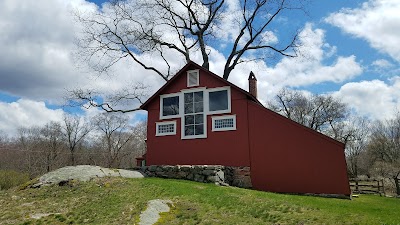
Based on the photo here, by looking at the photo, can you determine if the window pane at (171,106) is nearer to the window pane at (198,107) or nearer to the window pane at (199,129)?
the window pane at (198,107)

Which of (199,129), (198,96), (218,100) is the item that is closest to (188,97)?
(198,96)

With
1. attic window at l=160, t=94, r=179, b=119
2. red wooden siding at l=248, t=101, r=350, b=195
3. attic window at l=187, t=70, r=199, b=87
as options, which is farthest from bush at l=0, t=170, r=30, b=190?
red wooden siding at l=248, t=101, r=350, b=195

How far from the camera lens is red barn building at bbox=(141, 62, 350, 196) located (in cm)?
1472

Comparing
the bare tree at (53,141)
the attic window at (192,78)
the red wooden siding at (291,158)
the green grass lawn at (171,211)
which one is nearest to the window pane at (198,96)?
the attic window at (192,78)

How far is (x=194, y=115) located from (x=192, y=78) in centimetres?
210

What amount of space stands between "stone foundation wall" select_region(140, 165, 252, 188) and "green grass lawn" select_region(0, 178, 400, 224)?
7.83ft

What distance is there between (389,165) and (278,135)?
91.1 feet

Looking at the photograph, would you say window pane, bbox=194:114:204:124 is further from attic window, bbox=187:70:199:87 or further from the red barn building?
attic window, bbox=187:70:199:87

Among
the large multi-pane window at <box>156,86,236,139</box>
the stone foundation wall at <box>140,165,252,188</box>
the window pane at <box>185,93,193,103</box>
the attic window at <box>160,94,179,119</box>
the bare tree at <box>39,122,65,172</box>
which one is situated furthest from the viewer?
the bare tree at <box>39,122,65,172</box>

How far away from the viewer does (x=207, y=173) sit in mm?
14336

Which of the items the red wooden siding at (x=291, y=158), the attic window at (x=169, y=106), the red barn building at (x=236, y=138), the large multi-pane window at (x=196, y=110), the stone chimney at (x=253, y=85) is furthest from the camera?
the stone chimney at (x=253, y=85)

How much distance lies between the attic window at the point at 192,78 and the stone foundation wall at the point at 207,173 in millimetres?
4748

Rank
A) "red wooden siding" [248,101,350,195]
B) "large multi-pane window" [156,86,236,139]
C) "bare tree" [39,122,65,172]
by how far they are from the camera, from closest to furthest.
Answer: "red wooden siding" [248,101,350,195], "large multi-pane window" [156,86,236,139], "bare tree" [39,122,65,172]

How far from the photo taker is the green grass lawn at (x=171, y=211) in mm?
8039
